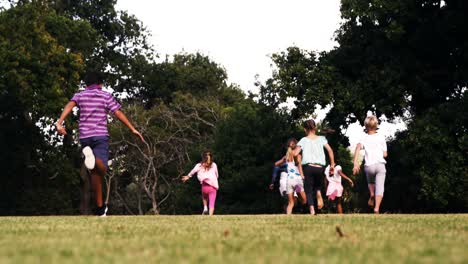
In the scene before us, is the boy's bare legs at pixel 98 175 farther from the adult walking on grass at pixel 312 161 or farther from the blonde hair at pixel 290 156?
the blonde hair at pixel 290 156

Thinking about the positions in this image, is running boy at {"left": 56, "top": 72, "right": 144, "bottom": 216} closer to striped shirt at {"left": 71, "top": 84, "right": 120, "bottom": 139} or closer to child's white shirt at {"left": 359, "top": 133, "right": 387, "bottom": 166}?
striped shirt at {"left": 71, "top": 84, "right": 120, "bottom": 139}

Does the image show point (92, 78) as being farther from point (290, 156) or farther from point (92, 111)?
point (290, 156)

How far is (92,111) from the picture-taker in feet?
45.7

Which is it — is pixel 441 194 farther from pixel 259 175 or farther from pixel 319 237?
pixel 319 237

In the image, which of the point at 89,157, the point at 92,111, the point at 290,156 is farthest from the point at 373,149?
the point at 89,157

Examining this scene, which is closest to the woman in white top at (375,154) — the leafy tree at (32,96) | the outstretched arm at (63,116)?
the outstretched arm at (63,116)

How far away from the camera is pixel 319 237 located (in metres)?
7.66

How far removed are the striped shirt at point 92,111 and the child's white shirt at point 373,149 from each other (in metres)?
5.43

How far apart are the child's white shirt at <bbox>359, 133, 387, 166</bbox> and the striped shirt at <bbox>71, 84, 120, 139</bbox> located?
543 cm

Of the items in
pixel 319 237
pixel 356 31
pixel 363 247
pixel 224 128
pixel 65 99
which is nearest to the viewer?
pixel 363 247

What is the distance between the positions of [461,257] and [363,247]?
3.48 ft

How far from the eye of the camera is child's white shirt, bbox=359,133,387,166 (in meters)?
16.7

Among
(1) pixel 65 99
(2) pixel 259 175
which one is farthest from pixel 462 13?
(1) pixel 65 99

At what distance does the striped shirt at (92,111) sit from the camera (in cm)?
1391
